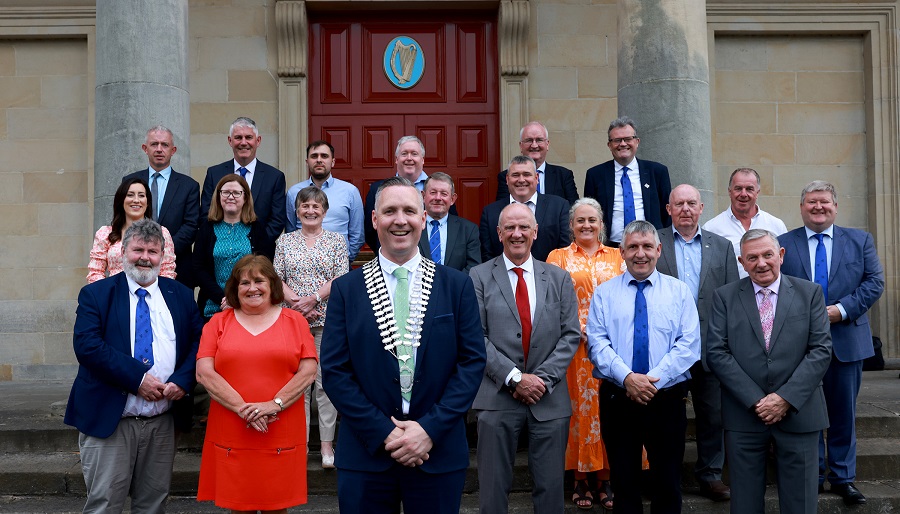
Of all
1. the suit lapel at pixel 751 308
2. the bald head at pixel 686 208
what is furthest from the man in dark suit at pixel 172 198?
the suit lapel at pixel 751 308

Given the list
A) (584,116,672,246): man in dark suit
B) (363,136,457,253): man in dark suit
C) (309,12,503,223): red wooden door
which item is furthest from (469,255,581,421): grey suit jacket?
(309,12,503,223): red wooden door

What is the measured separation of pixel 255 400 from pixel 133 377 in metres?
0.66

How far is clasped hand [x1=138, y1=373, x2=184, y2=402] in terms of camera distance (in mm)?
4852

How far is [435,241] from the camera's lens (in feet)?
20.6

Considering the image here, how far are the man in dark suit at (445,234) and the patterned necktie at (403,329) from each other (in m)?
2.24

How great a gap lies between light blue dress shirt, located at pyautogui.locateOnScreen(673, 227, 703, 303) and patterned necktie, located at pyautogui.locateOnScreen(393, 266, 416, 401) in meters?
2.68

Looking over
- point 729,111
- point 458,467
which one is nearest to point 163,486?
point 458,467

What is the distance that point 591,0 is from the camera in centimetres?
1028

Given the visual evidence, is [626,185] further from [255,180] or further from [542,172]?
[255,180]

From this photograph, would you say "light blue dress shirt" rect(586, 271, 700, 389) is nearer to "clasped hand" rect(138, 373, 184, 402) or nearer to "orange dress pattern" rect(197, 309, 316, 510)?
"orange dress pattern" rect(197, 309, 316, 510)

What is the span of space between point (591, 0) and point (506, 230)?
576 centimetres

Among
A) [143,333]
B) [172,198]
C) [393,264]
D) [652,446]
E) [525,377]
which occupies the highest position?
[172,198]

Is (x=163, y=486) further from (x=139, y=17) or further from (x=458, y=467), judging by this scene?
(x=139, y=17)

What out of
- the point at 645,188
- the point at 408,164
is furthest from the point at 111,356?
the point at 645,188
